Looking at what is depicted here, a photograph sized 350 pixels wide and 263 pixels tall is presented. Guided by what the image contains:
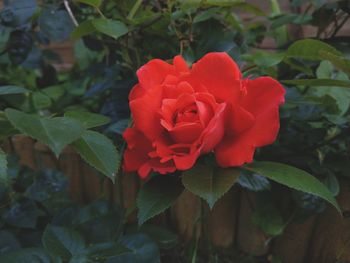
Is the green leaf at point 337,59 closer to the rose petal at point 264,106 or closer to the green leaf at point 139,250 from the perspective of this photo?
the rose petal at point 264,106

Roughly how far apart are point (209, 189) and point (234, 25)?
46 cm

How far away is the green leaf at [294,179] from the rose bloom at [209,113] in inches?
1.6

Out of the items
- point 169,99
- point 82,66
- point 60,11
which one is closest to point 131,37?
point 60,11

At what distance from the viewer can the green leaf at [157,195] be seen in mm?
412

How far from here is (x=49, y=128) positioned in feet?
1.18

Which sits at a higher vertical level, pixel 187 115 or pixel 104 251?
pixel 187 115

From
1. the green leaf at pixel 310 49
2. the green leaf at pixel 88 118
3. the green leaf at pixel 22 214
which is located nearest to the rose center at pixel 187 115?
the green leaf at pixel 88 118

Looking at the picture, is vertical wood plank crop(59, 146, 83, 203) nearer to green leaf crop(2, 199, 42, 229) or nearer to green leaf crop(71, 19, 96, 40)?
green leaf crop(2, 199, 42, 229)

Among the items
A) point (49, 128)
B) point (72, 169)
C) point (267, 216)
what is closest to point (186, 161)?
point (49, 128)

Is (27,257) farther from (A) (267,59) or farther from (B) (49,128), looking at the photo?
(A) (267,59)

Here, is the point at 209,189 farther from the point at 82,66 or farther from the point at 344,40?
the point at 82,66

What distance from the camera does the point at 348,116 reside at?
631mm

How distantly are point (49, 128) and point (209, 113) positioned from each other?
6.1 inches

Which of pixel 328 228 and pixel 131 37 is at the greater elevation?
pixel 131 37
